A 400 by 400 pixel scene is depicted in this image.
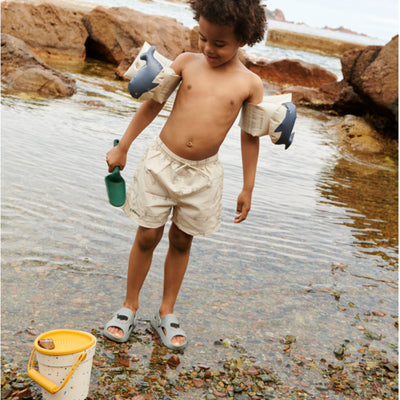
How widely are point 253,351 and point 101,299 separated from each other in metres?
0.98

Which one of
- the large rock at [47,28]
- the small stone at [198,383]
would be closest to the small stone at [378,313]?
the small stone at [198,383]

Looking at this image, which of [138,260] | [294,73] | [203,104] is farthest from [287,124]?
[294,73]

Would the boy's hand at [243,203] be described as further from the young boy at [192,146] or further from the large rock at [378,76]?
the large rock at [378,76]

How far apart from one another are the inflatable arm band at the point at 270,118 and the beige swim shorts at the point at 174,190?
27 centimetres

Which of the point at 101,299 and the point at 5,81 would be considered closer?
the point at 101,299

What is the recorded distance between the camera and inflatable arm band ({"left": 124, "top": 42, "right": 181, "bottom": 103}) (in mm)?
2768

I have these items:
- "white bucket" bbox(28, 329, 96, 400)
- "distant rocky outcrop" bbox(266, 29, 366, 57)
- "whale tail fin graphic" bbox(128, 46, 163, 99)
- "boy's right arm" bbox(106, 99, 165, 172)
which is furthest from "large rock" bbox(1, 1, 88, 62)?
"distant rocky outcrop" bbox(266, 29, 366, 57)

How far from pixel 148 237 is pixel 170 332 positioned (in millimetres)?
549

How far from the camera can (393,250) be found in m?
5.23

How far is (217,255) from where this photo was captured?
14.3 ft

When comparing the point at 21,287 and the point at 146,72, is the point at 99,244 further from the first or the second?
the point at 146,72

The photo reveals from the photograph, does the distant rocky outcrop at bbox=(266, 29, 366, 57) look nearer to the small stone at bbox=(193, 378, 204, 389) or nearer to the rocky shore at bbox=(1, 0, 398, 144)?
the rocky shore at bbox=(1, 0, 398, 144)

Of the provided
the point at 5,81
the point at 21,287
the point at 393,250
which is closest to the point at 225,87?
the point at 21,287

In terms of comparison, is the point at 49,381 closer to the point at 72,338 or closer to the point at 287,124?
the point at 72,338
